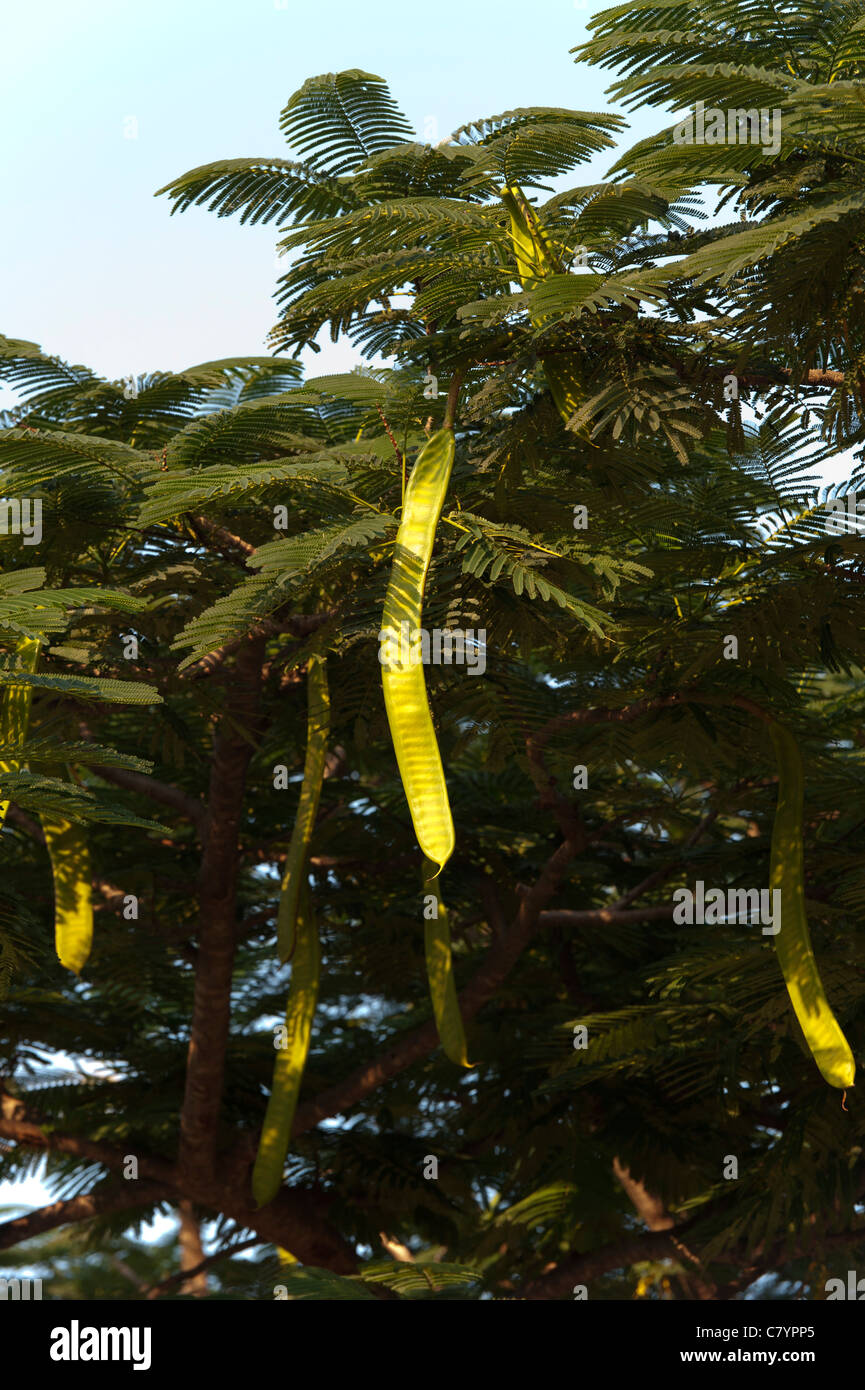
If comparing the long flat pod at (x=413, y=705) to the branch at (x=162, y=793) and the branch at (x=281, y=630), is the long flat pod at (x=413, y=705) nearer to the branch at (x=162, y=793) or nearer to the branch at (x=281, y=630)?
the branch at (x=281, y=630)

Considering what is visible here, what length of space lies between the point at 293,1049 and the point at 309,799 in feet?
3.48

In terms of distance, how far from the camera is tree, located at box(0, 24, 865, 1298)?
142 inches

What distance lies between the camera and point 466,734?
4.92m

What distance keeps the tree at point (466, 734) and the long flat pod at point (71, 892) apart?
0.15 ft

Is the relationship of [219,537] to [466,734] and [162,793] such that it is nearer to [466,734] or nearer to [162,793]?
[466,734]

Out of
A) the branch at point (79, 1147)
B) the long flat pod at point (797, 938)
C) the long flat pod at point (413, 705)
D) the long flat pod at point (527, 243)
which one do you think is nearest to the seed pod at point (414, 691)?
the long flat pod at point (413, 705)

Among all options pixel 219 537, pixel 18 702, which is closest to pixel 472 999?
pixel 219 537

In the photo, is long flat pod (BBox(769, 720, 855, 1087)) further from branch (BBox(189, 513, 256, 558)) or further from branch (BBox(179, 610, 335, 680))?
branch (BBox(189, 513, 256, 558))

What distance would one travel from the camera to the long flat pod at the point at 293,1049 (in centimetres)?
529

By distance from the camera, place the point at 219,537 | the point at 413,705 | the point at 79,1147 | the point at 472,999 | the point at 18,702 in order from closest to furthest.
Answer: the point at 413,705
the point at 18,702
the point at 219,537
the point at 472,999
the point at 79,1147

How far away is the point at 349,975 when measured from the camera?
8.11 m

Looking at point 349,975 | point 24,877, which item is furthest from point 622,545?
point 349,975

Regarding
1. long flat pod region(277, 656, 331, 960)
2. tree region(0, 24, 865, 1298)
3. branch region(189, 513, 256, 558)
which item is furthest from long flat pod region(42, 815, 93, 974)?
branch region(189, 513, 256, 558)
